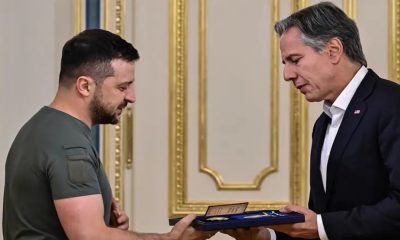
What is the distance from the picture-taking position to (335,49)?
203 centimetres

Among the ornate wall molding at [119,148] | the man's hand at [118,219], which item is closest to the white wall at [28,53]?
the ornate wall molding at [119,148]

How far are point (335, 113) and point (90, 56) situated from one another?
2.22ft

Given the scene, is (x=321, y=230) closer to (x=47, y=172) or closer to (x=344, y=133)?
(x=344, y=133)

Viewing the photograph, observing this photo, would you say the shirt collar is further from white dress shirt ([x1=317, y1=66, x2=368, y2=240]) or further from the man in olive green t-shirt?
the man in olive green t-shirt

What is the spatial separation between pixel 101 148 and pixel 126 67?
1364 millimetres

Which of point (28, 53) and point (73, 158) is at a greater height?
point (28, 53)

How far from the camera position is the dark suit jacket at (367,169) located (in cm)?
190

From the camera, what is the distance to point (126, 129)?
323cm

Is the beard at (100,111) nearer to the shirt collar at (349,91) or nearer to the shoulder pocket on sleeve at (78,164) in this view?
the shoulder pocket on sleeve at (78,164)

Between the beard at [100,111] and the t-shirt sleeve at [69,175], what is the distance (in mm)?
160

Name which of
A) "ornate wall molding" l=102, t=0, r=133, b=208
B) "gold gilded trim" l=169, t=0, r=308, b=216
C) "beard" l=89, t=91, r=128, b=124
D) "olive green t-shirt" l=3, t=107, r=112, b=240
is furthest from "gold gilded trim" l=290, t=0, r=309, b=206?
"olive green t-shirt" l=3, t=107, r=112, b=240

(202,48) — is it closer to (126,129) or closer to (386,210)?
(126,129)

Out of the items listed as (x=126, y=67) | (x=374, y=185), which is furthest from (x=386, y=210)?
(x=126, y=67)

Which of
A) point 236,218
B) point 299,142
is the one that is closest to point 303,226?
point 236,218
